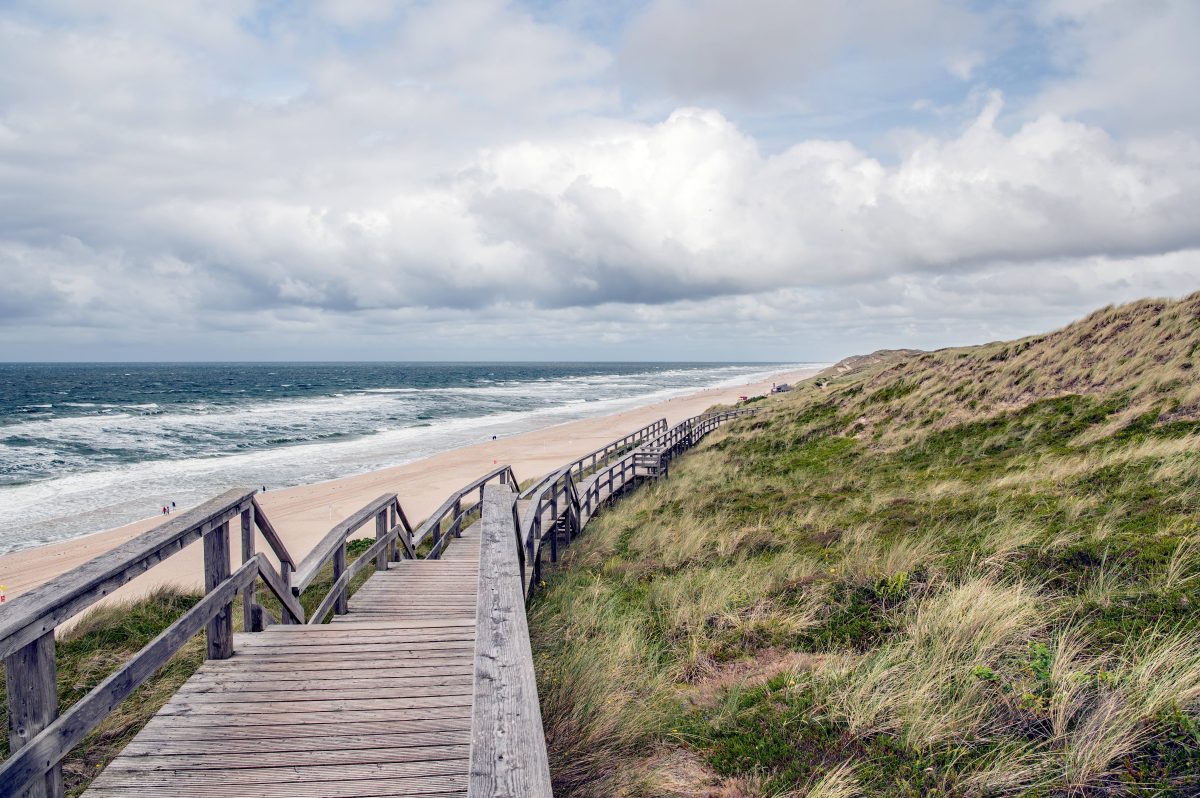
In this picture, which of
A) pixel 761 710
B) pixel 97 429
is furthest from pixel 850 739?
pixel 97 429

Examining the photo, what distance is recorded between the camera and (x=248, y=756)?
9.75ft

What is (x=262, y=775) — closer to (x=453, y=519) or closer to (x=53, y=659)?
(x=53, y=659)

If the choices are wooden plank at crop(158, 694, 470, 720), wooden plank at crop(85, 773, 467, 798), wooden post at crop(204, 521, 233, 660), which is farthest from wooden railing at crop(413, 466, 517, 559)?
wooden plank at crop(85, 773, 467, 798)

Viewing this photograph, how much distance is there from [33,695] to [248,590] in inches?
84.0

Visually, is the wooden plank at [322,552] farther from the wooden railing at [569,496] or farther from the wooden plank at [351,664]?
the wooden railing at [569,496]

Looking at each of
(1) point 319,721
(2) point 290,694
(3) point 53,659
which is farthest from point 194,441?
(3) point 53,659

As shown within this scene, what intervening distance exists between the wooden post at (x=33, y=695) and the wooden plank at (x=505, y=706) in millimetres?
1595

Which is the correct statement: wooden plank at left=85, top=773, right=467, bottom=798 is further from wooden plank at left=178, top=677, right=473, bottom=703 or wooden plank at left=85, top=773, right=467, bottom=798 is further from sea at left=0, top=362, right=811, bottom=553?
sea at left=0, top=362, right=811, bottom=553

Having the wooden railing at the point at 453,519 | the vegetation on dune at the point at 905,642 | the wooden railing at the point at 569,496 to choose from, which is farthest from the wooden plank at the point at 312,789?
the wooden railing at the point at 569,496

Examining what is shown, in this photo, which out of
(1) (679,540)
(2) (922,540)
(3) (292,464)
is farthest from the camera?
(3) (292,464)

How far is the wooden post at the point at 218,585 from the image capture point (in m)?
3.90

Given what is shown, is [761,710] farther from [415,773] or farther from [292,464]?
[292,464]

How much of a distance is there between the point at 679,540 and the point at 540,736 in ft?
26.3

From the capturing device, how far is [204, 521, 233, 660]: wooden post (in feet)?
12.8
